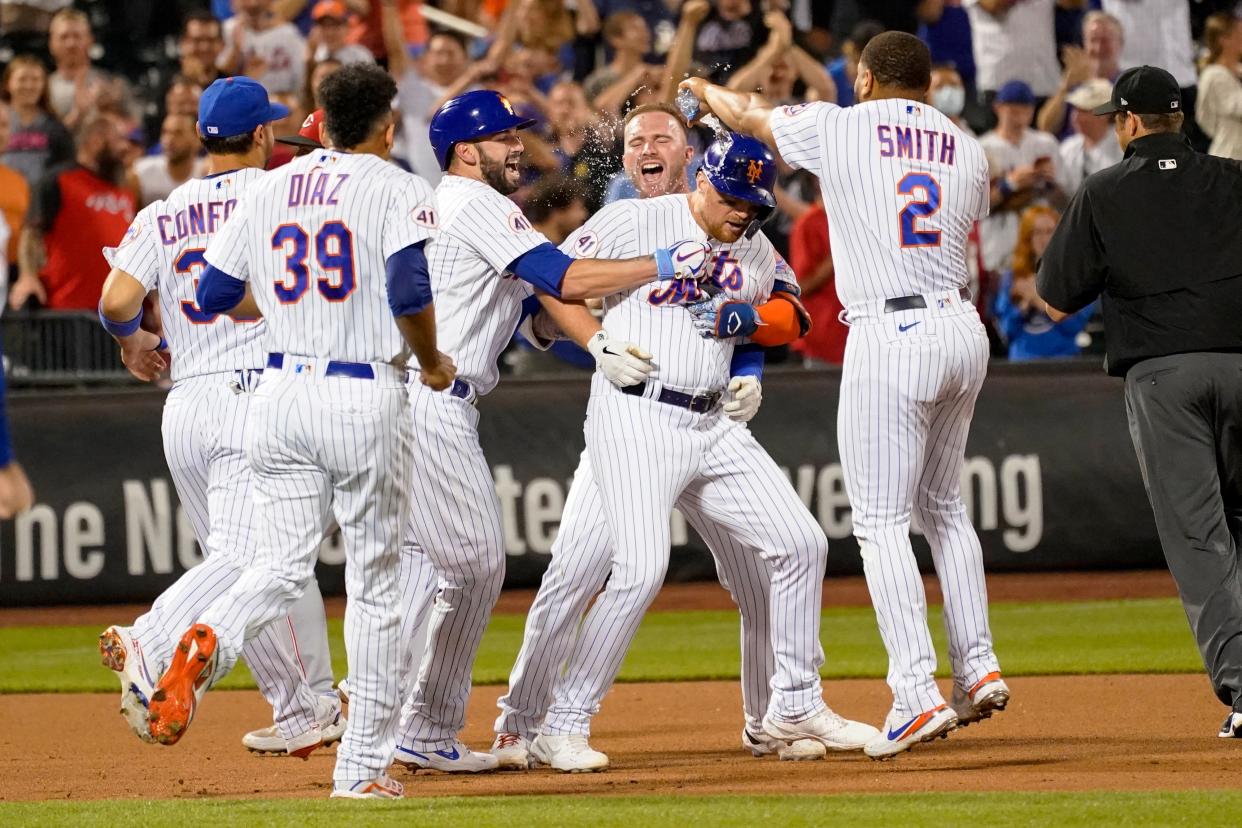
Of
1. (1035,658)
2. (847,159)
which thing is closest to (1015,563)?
(1035,658)

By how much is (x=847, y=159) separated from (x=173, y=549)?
6765mm

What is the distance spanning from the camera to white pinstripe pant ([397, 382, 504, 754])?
241 inches

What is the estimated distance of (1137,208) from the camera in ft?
21.1

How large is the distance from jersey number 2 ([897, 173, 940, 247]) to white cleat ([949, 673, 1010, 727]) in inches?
61.2

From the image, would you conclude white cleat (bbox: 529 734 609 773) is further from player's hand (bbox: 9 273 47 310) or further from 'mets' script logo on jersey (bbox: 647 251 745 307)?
player's hand (bbox: 9 273 47 310)

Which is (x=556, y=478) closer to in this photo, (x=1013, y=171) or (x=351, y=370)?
(x=1013, y=171)

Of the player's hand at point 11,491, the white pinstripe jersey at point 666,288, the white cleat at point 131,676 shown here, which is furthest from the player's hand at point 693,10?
the player's hand at point 11,491

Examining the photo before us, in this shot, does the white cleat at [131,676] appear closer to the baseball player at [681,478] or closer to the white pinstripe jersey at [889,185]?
the baseball player at [681,478]

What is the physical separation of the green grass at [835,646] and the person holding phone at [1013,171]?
8.54ft

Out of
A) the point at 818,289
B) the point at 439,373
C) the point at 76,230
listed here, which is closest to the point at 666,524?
the point at 439,373

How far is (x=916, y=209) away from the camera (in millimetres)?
6219

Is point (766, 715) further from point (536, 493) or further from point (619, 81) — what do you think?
point (619, 81)

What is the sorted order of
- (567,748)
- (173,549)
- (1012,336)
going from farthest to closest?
(1012,336), (173,549), (567,748)

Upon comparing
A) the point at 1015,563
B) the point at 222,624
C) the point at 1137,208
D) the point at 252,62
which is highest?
the point at 252,62
